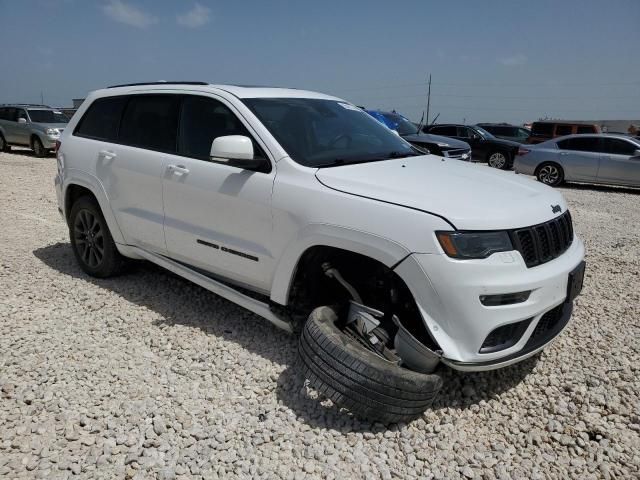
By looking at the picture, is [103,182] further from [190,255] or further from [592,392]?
[592,392]

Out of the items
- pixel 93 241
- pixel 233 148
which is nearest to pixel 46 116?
pixel 93 241

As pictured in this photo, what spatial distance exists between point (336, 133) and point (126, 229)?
1.95 m

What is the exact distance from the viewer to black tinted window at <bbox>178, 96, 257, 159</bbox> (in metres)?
3.43

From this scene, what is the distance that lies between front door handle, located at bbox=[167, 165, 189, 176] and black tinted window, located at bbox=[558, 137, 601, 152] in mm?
11969

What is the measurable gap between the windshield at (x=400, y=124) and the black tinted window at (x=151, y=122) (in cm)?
962

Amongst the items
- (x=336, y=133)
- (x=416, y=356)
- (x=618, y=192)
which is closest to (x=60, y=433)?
(x=416, y=356)

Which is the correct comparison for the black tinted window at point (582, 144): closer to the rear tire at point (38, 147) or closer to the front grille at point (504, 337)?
the front grille at point (504, 337)

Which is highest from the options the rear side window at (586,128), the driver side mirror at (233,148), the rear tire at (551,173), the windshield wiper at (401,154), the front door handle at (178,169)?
the driver side mirror at (233,148)

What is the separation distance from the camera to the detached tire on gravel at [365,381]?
97.2 inches

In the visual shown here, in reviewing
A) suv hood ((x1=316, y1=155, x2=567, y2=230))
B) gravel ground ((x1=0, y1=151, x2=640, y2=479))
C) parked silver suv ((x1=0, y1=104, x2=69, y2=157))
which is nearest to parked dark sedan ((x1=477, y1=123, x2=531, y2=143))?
parked silver suv ((x1=0, y1=104, x2=69, y2=157))

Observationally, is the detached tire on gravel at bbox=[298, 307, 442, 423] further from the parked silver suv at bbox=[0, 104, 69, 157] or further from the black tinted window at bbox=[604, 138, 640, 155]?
the parked silver suv at bbox=[0, 104, 69, 157]

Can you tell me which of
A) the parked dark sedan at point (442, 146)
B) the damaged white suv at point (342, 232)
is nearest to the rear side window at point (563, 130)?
the parked dark sedan at point (442, 146)

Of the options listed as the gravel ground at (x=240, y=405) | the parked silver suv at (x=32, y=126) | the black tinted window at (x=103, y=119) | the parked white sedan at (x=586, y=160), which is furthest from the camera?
the parked silver suv at (x=32, y=126)

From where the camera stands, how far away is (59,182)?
4.71 m
